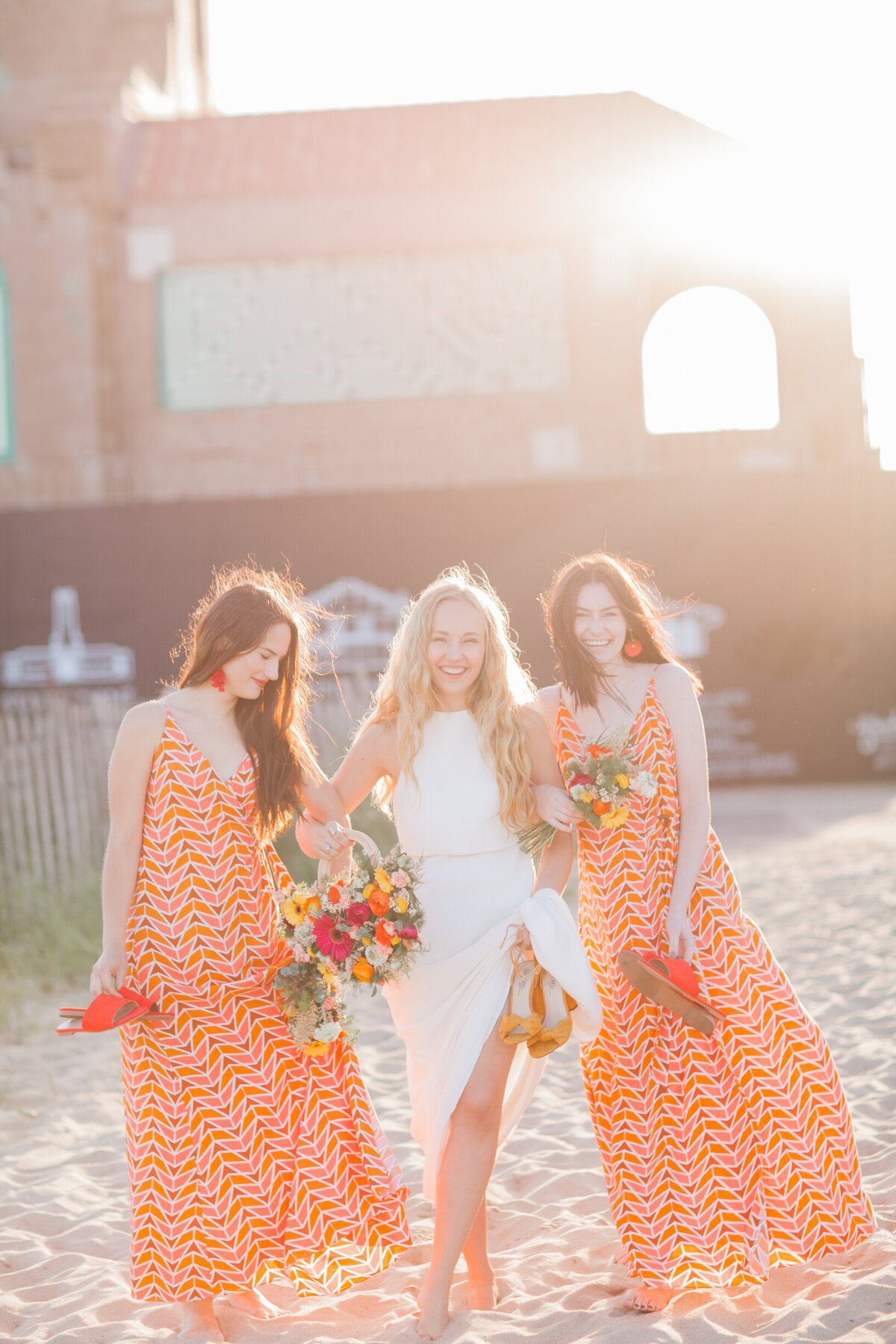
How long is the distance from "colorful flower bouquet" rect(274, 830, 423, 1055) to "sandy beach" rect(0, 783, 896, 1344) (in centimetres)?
73

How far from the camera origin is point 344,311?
18406 mm

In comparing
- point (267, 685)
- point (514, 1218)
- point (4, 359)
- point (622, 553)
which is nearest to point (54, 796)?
point (514, 1218)

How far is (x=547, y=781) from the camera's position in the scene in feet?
10.7

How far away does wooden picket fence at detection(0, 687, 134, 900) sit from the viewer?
27.0 ft

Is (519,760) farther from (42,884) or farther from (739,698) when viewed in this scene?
(739,698)

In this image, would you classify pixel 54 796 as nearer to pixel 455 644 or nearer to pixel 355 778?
pixel 355 778

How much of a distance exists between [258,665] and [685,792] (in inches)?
43.3

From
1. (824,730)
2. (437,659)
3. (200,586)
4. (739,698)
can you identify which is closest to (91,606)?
(200,586)

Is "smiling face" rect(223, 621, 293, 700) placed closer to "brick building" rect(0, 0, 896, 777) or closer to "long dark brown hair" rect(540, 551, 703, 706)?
"long dark brown hair" rect(540, 551, 703, 706)

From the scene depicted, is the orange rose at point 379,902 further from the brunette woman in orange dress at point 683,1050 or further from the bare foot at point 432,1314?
the bare foot at point 432,1314

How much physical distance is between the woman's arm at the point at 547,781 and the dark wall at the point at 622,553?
989 cm

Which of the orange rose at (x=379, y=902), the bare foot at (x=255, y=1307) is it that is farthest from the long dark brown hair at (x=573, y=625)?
the bare foot at (x=255, y=1307)

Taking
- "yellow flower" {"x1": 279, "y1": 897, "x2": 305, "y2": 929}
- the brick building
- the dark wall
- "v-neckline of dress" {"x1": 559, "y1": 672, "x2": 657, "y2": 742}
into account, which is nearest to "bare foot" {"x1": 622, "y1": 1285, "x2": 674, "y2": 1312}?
"yellow flower" {"x1": 279, "y1": 897, "x2": 305, "y2": 929}

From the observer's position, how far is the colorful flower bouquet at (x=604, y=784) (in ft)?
10.0
